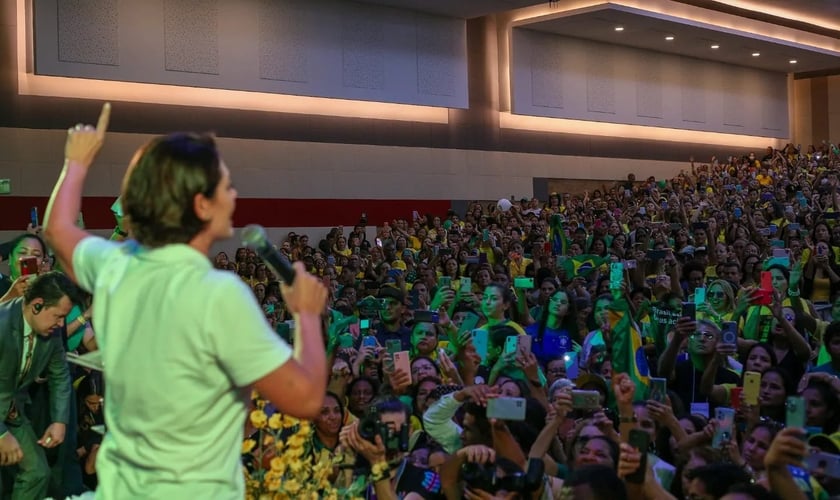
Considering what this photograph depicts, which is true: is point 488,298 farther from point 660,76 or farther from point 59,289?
point 660,76

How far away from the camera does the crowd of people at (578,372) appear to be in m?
3.42

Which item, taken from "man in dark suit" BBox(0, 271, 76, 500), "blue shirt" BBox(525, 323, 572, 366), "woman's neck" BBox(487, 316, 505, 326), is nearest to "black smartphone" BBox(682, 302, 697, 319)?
"blue shirt" BBox(525, 323, 572, 366)

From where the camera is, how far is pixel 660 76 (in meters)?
22.7

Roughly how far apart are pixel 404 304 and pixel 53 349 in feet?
12.5

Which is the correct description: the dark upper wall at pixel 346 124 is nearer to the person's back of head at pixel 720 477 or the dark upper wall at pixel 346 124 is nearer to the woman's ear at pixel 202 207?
the person's back of head at pixel 720 477

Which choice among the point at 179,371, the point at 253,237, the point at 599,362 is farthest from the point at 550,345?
the point at 179,371

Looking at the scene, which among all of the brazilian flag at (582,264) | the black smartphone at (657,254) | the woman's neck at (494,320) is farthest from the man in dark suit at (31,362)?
the brazilian flag at (582,264)

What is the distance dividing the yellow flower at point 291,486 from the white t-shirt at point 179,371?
78cm

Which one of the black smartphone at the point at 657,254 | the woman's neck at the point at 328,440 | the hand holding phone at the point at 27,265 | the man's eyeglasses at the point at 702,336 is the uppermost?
the hand holding phone at the point at 27,265

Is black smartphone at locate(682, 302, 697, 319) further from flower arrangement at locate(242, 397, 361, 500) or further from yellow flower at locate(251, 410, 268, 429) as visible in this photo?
yellow flower at locate(251, 410, 268, 429)

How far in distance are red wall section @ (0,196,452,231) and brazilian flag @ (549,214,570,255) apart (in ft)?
17.2

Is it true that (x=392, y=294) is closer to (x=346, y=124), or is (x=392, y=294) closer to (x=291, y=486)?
(x=291, y=486)

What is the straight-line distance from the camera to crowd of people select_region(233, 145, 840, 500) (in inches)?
136

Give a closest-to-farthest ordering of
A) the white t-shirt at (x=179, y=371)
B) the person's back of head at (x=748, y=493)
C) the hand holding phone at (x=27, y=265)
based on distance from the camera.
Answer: the white t-shirt at (x=179, y=371) → the person's back of head at (x=748, y=493) → the hand holding phone at (x=27, y=265)
